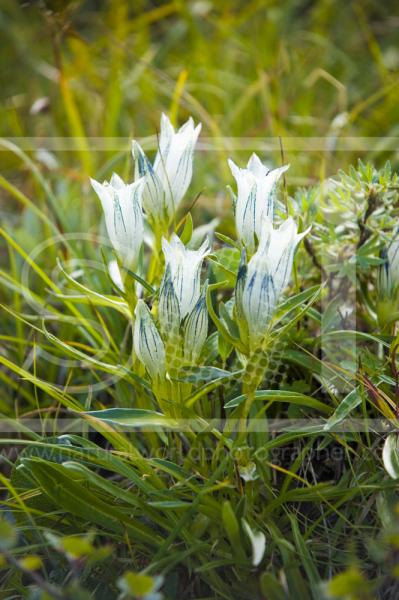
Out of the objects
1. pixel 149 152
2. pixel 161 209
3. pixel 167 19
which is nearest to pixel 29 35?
pixel 167 19

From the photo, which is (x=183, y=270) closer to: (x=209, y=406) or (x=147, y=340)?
(x=147, y=340)

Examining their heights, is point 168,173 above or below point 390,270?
above

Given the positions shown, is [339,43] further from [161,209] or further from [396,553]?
[396,553]

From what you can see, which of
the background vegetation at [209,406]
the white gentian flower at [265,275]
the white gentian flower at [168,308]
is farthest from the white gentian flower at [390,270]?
the white gentian flower at [168,308]

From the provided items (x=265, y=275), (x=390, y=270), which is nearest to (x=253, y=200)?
(x=265, y=275)

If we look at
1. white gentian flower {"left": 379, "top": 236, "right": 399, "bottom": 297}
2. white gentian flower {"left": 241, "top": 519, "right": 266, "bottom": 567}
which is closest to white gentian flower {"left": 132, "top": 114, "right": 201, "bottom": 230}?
white gentian flower {"left": 379, "top": 236, "right": 399, "bottom": 297}

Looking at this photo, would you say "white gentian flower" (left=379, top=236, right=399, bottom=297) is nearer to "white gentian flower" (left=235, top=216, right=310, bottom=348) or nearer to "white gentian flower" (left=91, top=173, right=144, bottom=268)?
"white gentian flower" (left=235, top=216, right=310, bottom=348)
